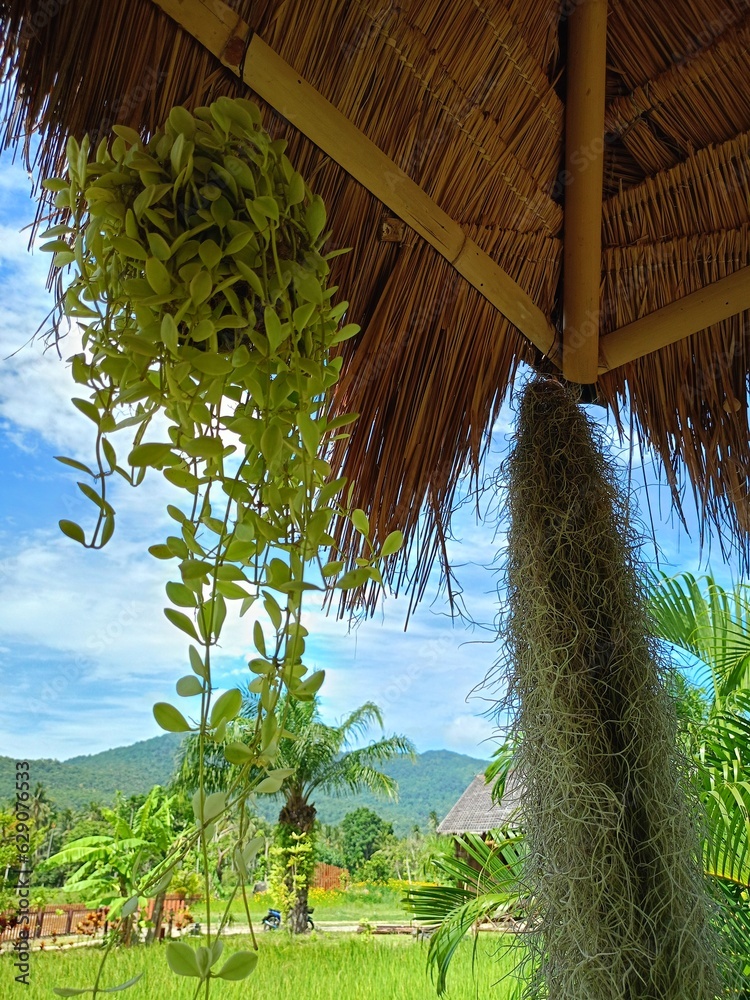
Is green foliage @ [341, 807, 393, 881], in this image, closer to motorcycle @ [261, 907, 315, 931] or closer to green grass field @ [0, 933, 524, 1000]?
motorcycle @ [261, 907, 315, 931]

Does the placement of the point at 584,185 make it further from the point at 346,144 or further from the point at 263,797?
the point at 263,797

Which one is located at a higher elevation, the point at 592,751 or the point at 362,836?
the point at 592,751

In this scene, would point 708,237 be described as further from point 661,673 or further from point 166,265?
point 166,265

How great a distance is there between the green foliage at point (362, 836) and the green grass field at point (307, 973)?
1566 millimetres

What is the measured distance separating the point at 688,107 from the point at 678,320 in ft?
0.71

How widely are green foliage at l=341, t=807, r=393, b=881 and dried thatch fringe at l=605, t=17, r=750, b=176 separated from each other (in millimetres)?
5652

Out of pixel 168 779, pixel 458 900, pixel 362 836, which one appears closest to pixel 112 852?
pixel 168 779

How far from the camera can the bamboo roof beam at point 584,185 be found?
69 cm

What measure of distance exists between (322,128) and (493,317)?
306 millimetres

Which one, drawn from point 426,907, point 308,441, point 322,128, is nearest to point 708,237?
point 322,128

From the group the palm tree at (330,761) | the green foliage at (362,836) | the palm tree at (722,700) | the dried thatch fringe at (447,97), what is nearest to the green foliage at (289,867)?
the palm tree at (330,761)

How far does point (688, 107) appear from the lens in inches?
30.2

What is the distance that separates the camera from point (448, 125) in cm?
69

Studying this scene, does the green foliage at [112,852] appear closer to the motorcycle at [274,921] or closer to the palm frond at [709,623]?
the motorcycle at [274,921]
